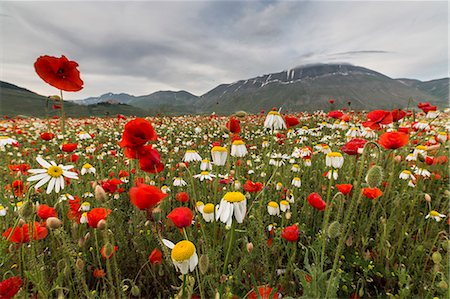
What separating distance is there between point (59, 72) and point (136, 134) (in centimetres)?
83

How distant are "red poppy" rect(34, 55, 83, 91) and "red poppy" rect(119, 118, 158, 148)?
0.64m

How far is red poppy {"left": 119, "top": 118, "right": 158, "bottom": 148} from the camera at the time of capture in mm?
1398

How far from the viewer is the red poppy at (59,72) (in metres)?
1.61

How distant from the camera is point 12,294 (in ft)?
4.04

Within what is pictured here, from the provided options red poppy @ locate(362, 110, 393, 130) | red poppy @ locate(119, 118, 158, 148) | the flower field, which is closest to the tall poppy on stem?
the flower field

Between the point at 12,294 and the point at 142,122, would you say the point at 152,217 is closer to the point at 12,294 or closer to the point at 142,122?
the point at 142,122

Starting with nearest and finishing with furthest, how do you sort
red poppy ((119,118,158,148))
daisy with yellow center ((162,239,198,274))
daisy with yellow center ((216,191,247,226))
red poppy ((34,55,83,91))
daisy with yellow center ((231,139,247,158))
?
daisy with yellow center ((162,239,198,274))
daisy with yellow center ((216,191,247,226))
red poppy ((119,118,158,148))
red poppy ((34,55,83,91))
daisy with yellow center ((231,139,247,158))

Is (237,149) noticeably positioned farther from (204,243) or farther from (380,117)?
(380,117)

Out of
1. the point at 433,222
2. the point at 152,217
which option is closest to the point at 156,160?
the point at 152,217

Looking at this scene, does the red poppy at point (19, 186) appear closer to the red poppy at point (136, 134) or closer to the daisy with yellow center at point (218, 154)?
the red poppy at point (136, 134)

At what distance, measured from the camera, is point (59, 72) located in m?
1.70

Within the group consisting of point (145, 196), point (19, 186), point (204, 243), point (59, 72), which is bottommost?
point (204, 243)

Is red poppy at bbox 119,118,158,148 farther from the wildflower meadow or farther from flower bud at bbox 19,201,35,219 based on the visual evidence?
flower bud at bbox 19,201,35,219

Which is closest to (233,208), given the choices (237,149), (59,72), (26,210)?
(237,149)
